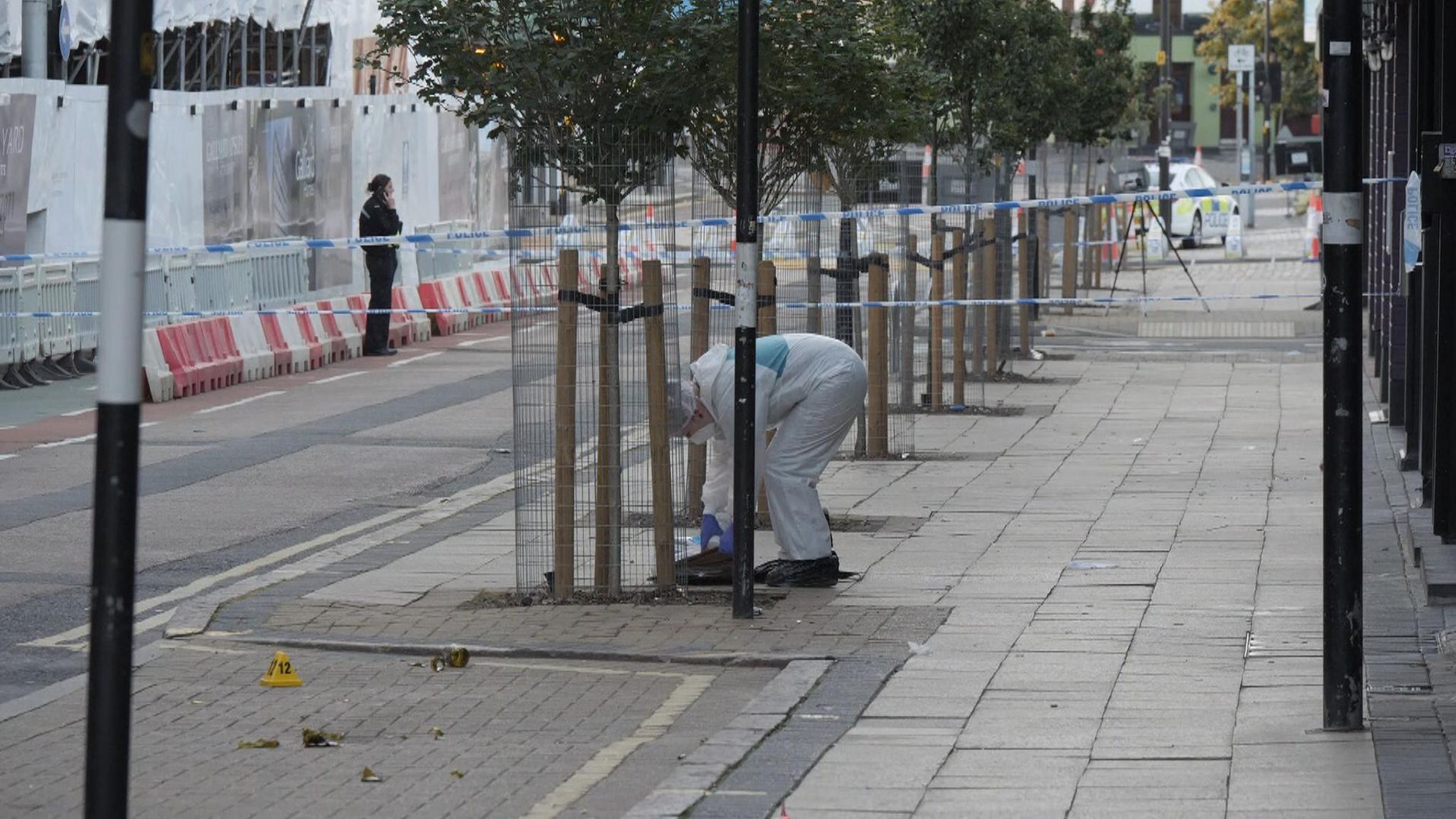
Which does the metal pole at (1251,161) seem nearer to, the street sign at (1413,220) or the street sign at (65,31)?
→ the street sign at (65,31)

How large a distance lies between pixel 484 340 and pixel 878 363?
42.1 feet

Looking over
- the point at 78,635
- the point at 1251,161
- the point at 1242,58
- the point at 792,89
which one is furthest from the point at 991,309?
the point at 1251,161

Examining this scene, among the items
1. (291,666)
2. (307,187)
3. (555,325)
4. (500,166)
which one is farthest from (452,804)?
(500,166)

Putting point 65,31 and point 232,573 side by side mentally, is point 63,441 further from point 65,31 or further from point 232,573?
point 65,31

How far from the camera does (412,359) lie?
1001 inches

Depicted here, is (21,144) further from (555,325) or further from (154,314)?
(555,325)

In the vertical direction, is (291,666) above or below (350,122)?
below

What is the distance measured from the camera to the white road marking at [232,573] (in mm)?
9867

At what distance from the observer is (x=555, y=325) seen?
1066 centimetres

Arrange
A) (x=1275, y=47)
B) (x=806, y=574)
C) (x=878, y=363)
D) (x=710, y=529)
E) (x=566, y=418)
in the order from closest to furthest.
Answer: (x=566, y=418) < (x=806, y=574) < (x=710, y=529) < (x=878, y=363) < (x=1275, y=47)

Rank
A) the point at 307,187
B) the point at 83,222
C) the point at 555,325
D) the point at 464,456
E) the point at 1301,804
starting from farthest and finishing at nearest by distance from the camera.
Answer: the point at 307,187
the point at 83,222
the point at 464,456
the point at 555,325
the point at 1301,804

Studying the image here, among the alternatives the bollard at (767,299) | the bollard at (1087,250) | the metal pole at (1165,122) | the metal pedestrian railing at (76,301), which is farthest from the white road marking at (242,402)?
the metal pole at (1165,122)

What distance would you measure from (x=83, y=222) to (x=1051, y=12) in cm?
1123

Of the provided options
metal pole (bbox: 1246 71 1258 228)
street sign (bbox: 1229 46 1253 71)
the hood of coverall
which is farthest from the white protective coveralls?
metal pole (bbox: 1246 71 1258 228)
